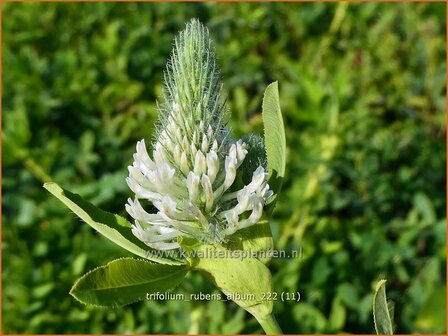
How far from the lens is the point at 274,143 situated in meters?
1.02

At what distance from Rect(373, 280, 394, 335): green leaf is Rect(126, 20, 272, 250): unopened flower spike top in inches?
7.7

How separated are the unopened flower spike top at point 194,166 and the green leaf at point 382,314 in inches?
7.7

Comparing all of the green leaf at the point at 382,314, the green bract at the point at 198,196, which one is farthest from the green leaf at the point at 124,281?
the green leaf at the point at 382,314

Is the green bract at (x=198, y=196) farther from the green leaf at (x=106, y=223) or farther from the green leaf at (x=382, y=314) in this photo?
the green leaf at (x=382, y=314)

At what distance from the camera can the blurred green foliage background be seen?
6.82ft

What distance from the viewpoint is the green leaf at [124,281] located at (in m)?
0.91

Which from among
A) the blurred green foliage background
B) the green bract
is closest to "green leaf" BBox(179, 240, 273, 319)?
the green bract

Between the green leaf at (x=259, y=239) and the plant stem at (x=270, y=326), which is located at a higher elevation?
the green leaf at (x=259, y=239)

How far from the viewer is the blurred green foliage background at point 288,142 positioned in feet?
6.82

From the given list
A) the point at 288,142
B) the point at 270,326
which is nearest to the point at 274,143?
the point at 270,326

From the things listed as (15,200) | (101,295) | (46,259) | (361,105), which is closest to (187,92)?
(101,295)

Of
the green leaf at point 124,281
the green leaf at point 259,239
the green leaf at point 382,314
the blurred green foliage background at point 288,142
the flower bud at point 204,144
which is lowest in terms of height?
the green leaf at point 382,314

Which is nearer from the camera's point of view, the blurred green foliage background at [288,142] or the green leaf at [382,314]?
the green leaf at [382,314]

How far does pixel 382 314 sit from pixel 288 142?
142cm
